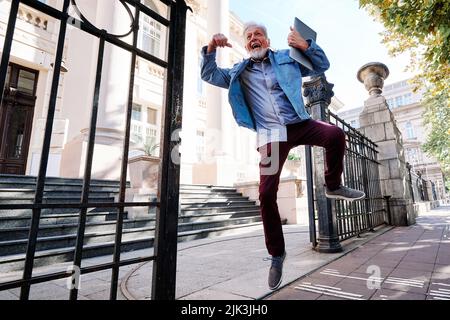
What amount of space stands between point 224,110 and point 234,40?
9422 millimetres

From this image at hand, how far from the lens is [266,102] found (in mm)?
2383

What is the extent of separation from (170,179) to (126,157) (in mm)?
357

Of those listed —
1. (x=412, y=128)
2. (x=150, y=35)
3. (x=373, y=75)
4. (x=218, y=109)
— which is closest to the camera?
(x=373, y=75)

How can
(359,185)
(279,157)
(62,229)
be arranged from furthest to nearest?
(359,185) < (62,229) < (279,157)

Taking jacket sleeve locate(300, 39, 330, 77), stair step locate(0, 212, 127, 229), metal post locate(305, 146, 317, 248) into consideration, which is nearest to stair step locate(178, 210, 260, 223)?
stair step locate(0, 212, 127, 229)

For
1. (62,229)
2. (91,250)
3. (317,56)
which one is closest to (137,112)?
(62,229)

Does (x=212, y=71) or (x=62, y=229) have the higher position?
(x=212, y=71)

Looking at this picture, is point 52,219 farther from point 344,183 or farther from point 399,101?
point 399,101

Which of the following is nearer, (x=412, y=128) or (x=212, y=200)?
(x=212, y=200)

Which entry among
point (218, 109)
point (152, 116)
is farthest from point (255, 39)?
point (152, 116)

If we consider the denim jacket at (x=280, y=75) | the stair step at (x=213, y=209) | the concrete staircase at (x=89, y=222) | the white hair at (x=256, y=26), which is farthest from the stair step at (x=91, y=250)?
the white hair at (x=256, y=26)

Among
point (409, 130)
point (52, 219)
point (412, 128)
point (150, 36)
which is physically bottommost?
point (52, 219)

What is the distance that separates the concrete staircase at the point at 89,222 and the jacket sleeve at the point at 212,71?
241cm
